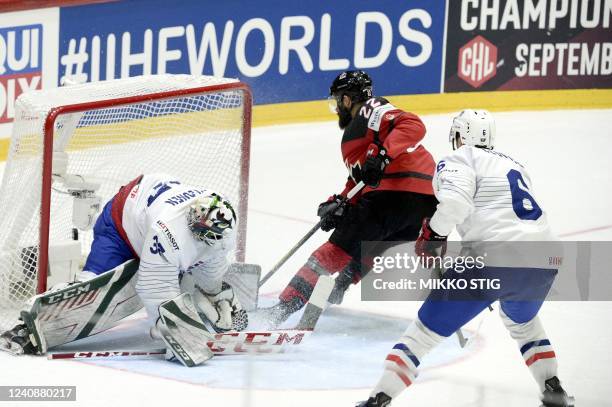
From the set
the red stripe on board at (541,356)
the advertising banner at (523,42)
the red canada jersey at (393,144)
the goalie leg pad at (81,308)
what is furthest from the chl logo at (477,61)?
the red stripe on board at (541,356)

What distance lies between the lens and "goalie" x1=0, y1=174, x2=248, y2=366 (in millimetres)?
4316

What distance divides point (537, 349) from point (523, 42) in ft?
16.9

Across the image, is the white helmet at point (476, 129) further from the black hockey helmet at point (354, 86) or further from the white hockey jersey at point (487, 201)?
the black hockey helmet at point (354, 86)

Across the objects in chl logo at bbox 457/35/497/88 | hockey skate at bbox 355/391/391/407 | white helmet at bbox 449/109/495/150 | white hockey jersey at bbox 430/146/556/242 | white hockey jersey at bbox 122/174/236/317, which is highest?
chl logo at bbox 457/35/497/88

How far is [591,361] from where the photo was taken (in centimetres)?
455

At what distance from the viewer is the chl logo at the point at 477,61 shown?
8664 mm

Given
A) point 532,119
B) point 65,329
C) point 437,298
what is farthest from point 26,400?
point 532,119

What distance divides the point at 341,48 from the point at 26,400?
4.89 meters

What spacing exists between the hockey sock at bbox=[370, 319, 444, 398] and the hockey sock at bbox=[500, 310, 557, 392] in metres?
0.31

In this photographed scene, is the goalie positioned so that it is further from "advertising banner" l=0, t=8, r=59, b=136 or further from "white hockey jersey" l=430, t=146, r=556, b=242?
"advertising banner" l=0, t=8, r=59, b=136

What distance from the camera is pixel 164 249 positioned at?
14.2ft

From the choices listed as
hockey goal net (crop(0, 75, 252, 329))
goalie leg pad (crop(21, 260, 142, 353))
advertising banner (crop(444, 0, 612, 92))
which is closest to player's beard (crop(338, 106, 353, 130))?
hockey goal net (crop(0, 75, 252, 329))

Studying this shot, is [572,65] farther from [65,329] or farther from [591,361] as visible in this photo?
[65,329]

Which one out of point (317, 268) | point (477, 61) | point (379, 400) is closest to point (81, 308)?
point (317, 268)
